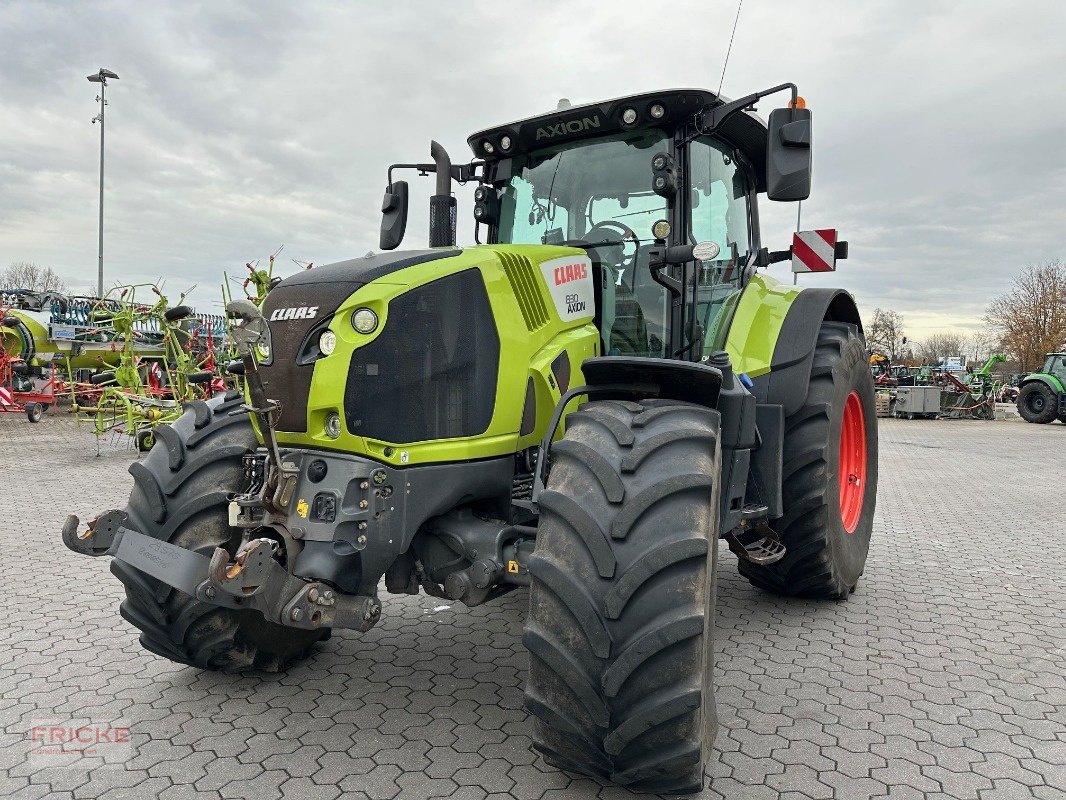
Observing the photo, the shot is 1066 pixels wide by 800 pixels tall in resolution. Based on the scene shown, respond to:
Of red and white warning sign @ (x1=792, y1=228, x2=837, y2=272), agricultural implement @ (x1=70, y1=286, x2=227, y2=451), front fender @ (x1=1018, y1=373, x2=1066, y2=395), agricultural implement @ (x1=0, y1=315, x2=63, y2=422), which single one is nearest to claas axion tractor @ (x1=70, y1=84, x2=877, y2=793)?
red and white warning sign @ (x1=792, y1=228, x2=837, y2=272)

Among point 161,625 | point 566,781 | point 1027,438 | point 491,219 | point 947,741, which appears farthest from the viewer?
point 1027,438

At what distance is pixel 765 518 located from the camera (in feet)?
12.8

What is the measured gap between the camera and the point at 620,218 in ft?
12.5

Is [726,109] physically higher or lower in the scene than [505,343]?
higher

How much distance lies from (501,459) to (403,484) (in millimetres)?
458

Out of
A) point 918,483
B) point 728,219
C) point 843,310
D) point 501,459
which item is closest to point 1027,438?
point 918,483

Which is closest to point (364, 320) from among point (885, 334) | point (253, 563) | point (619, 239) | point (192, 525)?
point (253, 563)

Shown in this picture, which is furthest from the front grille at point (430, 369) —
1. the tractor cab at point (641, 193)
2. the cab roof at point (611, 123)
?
the cab roof at point (611, 123)

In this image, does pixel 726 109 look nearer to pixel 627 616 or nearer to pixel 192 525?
pixel 627 616

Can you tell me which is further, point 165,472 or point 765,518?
point 765,518

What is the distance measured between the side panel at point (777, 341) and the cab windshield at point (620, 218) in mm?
188

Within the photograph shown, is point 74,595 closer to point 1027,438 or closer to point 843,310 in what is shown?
point 843,310

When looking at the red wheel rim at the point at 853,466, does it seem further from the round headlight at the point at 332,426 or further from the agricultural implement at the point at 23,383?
the agricultural implement at the point at 23,383

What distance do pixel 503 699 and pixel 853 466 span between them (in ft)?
10.0
